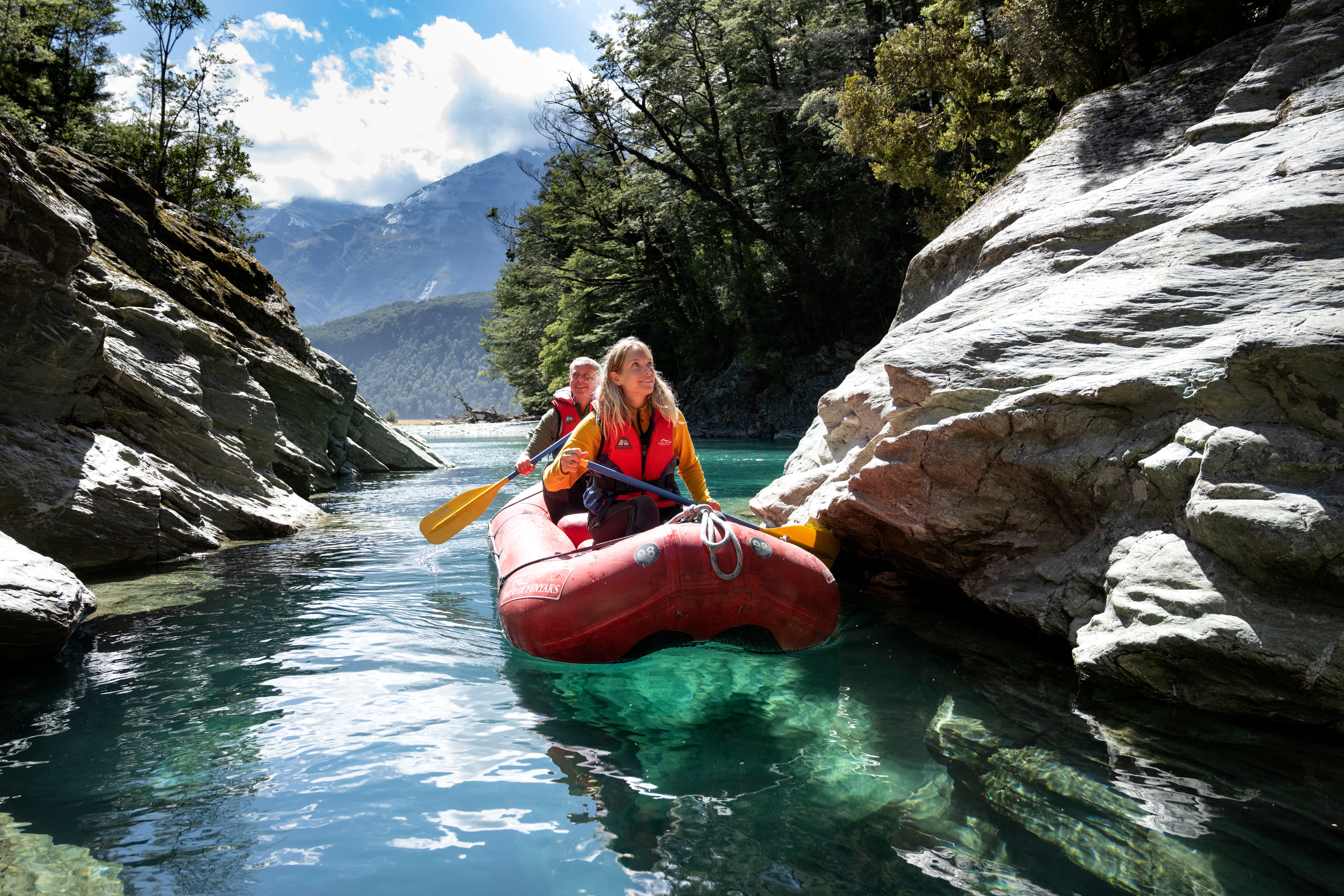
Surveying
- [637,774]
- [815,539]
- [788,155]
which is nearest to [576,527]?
[815,539]

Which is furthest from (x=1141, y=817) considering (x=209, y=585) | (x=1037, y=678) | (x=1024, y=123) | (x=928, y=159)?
(x=928, y=159)

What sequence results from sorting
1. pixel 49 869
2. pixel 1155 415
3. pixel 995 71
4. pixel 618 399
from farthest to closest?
1. pixel 995 71
2. pixel 618 399
3. pixel 1155 415
4. pixel 49 869

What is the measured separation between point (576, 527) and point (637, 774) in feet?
8.26

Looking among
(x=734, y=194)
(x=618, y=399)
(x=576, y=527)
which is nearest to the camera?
(x=618, y=399)

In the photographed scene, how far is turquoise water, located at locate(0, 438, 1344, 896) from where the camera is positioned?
7.71 feet

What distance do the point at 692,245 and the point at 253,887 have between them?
2827 centimetres

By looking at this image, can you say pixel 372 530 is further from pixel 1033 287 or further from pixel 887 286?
pixel 887 286

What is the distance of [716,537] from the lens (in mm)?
3600

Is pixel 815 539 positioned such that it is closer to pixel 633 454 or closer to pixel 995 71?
pixel 633 454

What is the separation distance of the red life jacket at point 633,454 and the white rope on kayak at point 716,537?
0.96 meters

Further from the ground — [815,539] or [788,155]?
[788,155]


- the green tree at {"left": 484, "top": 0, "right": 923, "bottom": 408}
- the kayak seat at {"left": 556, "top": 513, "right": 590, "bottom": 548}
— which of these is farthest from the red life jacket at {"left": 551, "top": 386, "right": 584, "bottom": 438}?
the green tree at {"left": 484, "top": 0, "right": 923, "bottom": 408}

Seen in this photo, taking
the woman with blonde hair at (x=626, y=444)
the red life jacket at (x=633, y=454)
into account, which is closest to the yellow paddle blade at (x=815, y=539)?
the woman with blonde hair at (x=626, y=444)

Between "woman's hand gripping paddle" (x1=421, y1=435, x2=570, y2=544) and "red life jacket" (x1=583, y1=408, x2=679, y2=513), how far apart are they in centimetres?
139
